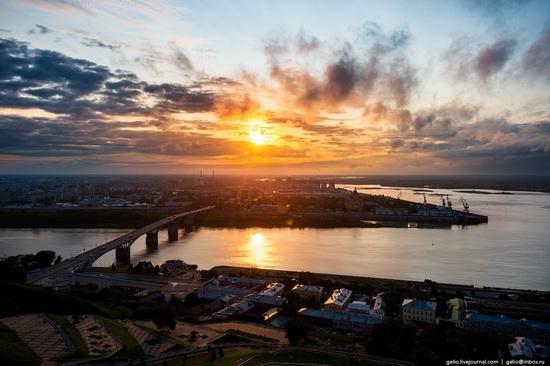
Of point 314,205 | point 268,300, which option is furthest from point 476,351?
point 314,205

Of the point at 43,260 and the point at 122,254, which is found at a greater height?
the point at 43,260

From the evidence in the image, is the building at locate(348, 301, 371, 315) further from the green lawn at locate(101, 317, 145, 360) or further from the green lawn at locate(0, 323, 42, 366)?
the green lawn at locate(0, 323, 42, 366)

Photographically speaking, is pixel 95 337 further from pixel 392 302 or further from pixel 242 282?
pixel 392 302

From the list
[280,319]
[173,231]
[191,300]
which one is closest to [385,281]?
[280,319]

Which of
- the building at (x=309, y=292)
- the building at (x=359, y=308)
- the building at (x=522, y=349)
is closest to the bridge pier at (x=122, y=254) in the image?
the building at (x=309, y=292)

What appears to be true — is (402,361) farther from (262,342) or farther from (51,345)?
(51,345)
